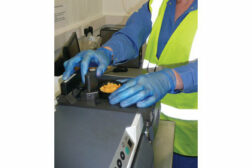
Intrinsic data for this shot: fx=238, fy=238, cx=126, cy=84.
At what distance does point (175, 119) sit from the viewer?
4.31ft

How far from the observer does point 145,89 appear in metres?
0.95

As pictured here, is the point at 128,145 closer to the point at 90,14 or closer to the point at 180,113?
the point at 180,113

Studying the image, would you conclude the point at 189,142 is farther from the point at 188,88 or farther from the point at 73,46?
the point at 73,46

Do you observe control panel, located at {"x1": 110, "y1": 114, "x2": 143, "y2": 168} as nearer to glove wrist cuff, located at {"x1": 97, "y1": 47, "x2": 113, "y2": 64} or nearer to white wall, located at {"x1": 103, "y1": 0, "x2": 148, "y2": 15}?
glove wrist cuff, located at {"x1": 97, "y1": 47, "x2": 113, "y2": 64}

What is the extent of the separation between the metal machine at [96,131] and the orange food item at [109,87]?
0.09ft

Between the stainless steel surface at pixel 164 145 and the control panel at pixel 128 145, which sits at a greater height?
the control panel at pixel 128 145

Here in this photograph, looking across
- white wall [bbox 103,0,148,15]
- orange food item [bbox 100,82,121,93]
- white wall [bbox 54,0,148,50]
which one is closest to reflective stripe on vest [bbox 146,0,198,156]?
orange food item [bbox 100,82,121,93]

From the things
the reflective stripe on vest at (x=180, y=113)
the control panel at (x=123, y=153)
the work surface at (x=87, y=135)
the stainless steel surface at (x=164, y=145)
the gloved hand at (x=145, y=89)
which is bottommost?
the stainless steel surface at (x=164, y=145)

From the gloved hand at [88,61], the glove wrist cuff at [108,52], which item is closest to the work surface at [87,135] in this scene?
the gloved hand at [88,61]

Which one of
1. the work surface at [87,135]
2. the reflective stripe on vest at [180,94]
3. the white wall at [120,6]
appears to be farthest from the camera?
the white wall at [120,6]

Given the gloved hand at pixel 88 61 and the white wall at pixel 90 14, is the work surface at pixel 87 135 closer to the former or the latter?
the gloved hand at pixel 88 61

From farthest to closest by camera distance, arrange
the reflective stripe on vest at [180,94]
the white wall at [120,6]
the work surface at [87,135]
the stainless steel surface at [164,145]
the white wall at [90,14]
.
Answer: the white wall at [120,6] < the white wall at [90,14] < the reflective stripe on vest at [180,94] < the stainless steel surface at [164,145] < the work surface at [87,135]

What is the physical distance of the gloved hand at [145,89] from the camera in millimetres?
839

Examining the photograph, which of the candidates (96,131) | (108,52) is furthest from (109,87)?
(108,52)
